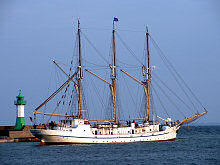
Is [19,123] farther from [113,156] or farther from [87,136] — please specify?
[113,156]

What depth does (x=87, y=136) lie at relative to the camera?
73.1 meters

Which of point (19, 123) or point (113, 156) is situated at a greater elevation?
point (19, 123)

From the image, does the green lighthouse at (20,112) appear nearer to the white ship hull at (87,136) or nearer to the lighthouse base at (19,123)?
the lighthouse base at (19,123)

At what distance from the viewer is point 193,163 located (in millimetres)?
49000

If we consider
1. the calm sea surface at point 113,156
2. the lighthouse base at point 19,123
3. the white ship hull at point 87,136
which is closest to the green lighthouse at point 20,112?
the lighthouse base at point 19,123

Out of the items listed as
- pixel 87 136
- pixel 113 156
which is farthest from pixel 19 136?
pixel 113 156

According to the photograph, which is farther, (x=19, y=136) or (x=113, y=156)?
(x=19, y=136)

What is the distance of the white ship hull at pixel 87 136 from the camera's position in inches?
2832

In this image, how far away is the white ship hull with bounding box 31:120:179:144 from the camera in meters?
71.9

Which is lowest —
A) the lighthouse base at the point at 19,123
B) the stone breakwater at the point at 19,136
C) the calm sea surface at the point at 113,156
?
the calm sea surface at the point at 113,156

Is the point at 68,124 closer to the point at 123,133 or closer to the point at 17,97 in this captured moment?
the point at 123,133

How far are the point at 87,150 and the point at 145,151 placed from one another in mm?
8611

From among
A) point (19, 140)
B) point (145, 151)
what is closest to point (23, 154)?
point (145, 151)

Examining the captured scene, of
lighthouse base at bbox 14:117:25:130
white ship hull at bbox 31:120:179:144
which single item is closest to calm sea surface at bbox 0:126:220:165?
white ship hull at bbox 31:120:179:144
